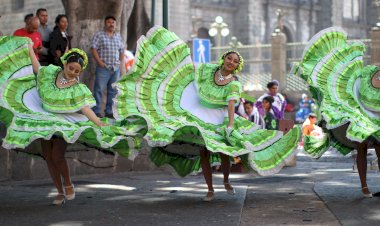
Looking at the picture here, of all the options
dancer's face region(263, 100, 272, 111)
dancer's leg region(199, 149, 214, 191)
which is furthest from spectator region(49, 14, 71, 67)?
dancer's leg region(199, 149, 214, 191)

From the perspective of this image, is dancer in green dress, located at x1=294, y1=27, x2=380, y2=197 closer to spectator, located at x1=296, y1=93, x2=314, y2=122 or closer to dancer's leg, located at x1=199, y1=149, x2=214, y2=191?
dancer's leg, located at x1=199, y1=149, x2=214, y2=191

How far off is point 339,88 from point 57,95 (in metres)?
3.03

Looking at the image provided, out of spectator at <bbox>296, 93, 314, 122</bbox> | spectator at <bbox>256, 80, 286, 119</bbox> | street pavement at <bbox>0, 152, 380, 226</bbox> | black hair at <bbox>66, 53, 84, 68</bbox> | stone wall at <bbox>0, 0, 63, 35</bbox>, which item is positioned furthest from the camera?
stone wall at <bbox>0, 0, 63, 35</bbox>

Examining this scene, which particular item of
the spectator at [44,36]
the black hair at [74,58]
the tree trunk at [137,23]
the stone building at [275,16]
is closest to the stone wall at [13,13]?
the tree trunk at [137,23]

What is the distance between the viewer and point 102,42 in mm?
12727

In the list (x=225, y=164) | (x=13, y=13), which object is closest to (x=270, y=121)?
(x=225, y=164)

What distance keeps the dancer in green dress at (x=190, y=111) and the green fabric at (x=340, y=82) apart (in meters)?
0.54

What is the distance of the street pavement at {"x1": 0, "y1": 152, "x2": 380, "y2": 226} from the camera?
726cm

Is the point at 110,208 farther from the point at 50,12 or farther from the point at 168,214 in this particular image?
the point at 50,12

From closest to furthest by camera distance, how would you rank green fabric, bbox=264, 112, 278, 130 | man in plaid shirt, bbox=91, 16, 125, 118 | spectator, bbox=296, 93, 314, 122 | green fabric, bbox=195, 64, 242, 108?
1. green fabric, bbox=195, 64, 242, 108
2. man in plaid shirt, bbox=91, 16, 125, 118
3. green fabric, bbox=264, 112, 278, 130
4. spectator, bbox=296, 93, 314, 122

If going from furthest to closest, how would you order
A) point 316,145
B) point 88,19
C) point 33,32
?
point 88,19
point 33,32
point 316,145

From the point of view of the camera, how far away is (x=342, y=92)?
8.83m

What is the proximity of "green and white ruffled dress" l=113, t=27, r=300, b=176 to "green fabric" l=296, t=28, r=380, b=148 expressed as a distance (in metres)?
0.54

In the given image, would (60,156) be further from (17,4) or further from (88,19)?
(17,4)
